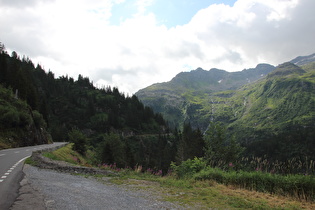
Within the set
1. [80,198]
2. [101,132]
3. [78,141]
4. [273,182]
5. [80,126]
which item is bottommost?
[101,132]

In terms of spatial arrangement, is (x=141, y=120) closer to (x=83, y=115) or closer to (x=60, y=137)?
(x=83, y=115)

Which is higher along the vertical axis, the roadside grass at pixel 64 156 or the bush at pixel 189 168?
the bush at pixel 189 168

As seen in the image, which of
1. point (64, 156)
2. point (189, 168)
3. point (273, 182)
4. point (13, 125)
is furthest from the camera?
point (13, 125)

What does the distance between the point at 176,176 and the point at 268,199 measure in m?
8.10

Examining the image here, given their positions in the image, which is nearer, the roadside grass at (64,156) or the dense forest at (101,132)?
the roadside grass at (64,156)

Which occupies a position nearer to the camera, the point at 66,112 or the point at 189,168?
the point at 189,168

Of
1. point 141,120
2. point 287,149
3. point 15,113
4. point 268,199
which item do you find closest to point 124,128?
point 141,120

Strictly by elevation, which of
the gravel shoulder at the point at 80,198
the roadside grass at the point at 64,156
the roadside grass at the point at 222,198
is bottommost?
the roadside grass at the point at 64,156

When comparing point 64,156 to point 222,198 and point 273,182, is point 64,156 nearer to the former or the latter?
point 222,198

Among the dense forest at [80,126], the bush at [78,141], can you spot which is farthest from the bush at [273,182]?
the bush at [78,141]

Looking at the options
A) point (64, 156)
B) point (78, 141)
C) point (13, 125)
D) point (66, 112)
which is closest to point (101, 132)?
point (66, 112)

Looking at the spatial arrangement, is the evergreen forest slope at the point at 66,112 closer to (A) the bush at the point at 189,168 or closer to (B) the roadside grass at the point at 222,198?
(A) the bush at the point at 189,168

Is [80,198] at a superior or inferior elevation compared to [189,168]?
superior

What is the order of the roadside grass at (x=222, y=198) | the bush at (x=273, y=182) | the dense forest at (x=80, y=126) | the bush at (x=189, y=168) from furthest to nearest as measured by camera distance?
the dense forest at (x=80, y=126) < the bush at (x=189, y=168) < the bush at (x=273, y=182) < the roadside grass at (x=222, y=198)
